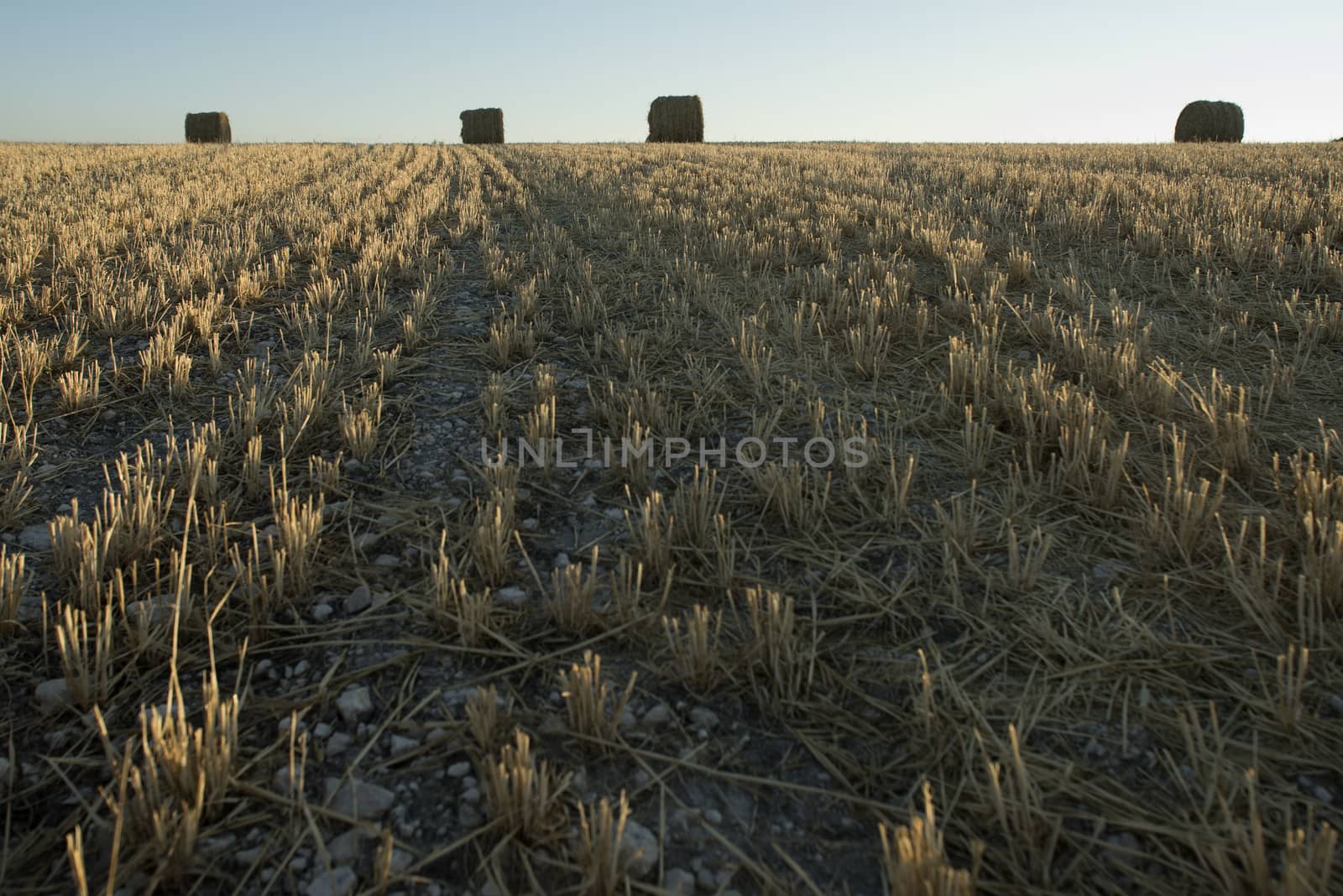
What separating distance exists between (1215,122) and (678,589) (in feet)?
94.6

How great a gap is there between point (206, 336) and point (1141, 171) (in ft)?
39.4

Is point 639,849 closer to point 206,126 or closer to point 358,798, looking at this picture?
point 358,798

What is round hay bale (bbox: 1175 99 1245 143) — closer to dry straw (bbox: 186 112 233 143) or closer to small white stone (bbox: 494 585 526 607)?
small white stone (bbox: 494 585 526 607)

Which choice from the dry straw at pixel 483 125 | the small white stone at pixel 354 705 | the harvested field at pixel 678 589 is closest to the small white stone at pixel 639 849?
the harvested field at pixel 678 589

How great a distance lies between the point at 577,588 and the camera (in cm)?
219

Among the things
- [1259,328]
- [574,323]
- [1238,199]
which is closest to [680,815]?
[574,323]

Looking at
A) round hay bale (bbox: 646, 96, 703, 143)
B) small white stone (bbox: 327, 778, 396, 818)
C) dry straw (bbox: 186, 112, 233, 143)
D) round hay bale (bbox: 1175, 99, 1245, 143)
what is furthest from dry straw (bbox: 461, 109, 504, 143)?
small white stone (bbox: 327, 778, 396, 818)

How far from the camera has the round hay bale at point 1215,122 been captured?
24.1 m

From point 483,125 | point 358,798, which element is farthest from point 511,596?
point 483,125

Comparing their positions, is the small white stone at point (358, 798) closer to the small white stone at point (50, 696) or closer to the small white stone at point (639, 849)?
the small white stone at point (639, 849)

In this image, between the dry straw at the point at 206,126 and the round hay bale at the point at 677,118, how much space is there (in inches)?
607

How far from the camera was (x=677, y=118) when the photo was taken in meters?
28.3

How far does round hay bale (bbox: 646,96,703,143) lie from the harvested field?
2494cm

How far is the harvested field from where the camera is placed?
1621 millimetres
